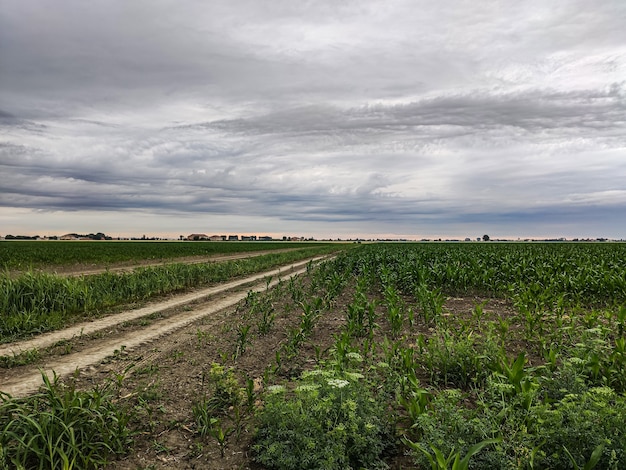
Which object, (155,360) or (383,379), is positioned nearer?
(383,379)

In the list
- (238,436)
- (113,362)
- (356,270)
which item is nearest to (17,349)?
(113,362)

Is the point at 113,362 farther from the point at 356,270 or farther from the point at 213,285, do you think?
the point at 356,270

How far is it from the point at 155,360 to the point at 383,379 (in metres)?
4.08

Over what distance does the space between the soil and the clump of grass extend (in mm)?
243

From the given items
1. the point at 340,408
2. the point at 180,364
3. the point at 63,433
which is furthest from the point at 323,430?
the point at 180,364

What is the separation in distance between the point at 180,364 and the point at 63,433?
2.88 metres

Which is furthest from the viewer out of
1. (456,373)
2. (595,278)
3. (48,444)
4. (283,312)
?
(595,278)

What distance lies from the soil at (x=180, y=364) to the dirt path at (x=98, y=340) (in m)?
0.03

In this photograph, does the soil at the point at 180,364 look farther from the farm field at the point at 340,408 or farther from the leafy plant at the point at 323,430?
the leafy plant at the point at 323,430

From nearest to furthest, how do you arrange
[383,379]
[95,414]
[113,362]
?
1. [95,414]
2. [383,379]
3. [113,362]

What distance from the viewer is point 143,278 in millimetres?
15312

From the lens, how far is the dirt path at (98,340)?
648 cm

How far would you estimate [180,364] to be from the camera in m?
7.01

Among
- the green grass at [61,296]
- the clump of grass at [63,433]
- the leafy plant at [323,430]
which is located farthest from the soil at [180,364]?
the green grass at [61,296]
